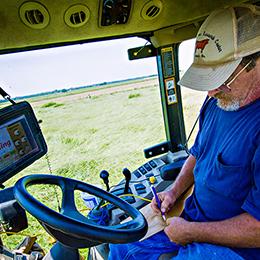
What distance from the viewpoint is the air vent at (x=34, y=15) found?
1.54 meters

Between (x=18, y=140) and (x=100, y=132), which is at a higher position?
(x=18, y=140)

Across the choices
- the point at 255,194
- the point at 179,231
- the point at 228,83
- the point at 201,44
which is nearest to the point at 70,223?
the point at 179,231

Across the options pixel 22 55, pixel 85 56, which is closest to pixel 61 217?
pixel 22 55

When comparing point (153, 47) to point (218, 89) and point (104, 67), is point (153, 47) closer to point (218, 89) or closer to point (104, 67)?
point (104, 67)

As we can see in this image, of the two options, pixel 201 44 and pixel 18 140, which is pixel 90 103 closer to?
pixel 18 140

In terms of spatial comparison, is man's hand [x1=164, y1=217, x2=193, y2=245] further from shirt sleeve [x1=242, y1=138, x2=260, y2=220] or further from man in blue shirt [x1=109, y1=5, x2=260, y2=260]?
shirt sleeve [x1=242, y1=138, x2=260, y2=220]

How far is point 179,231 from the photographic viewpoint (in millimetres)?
1384

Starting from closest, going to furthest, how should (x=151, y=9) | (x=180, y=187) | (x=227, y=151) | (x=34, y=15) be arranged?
1. (x=227, y=151)
2. (x=34, y=15)
3. (x=180, y=187)
4. (x=151, y=9)

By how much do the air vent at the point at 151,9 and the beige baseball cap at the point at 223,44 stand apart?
0.53m

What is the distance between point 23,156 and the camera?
4.99 ft

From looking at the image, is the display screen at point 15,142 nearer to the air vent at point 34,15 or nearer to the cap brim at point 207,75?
the air vent at point 34,15

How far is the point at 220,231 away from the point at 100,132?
3.93 m

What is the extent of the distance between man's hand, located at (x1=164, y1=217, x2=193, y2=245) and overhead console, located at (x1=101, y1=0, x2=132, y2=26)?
1.08 m

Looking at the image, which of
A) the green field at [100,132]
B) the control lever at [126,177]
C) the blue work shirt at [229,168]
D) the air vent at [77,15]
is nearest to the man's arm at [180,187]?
the blue work shirt at [229,168]
